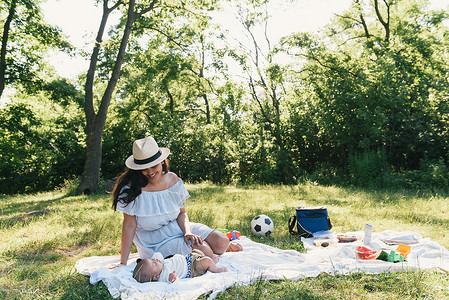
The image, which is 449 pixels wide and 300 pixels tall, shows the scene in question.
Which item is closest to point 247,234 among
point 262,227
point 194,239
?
point 262,227

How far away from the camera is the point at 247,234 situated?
5168 millimetres

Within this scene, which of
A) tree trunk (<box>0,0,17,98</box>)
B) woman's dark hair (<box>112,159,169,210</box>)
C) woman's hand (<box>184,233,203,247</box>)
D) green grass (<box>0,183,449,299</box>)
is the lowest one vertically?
green grass (<box>0,183,449,299</box>)

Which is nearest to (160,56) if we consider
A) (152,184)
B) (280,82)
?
(280,82)

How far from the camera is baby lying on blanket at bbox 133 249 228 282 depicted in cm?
313

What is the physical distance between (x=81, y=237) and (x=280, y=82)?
11.3 metres

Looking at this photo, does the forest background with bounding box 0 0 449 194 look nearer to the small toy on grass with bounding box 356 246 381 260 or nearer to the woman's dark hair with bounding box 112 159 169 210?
the small toy on grass with bounding box 356 246 381 260

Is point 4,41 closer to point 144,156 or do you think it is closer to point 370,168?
→ point 144,156

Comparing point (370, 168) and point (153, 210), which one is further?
point (370, 168)

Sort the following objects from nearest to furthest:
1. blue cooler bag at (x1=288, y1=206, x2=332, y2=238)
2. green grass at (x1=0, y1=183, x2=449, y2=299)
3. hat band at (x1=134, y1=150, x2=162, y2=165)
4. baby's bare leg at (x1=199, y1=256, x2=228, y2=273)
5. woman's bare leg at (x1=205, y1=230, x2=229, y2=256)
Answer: green grass at (x1=0, y1=183, x2=449, y2=299), baby's bare leg at (x1=199, y1=256, x2=228, y2=273), hat band at (x1=134, y1=150, x2=162, y2=165), woman's bare leg at (x1=205, y1=230, x2=229, y2=256), blue cooler bag at (x1=288, y1=206, x2=332, y2=238)

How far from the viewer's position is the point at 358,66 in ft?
40.0

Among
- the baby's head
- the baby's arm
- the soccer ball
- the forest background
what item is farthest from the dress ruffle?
the forest background

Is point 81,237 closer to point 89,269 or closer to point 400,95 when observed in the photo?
point 89,269

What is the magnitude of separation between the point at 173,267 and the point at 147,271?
0.88ft

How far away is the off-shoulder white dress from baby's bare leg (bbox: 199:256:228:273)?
334 millimetres
